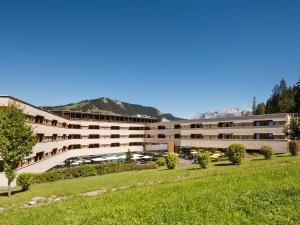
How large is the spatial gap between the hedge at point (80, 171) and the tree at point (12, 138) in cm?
659

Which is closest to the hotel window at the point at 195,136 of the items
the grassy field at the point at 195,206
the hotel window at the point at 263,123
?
the hotel window at the point at 263,123

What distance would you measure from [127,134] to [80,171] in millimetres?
51597

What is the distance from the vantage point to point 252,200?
41.1ft

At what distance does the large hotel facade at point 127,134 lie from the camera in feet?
161

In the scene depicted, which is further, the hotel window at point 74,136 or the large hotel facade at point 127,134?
the hotel window at point 74,136

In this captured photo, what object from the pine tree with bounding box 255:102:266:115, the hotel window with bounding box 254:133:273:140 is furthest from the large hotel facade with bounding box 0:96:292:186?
the pine tree with bounding box 255:102:266:115

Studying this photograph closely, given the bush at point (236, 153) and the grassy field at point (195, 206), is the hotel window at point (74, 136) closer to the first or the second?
the bush at point (236, 153)

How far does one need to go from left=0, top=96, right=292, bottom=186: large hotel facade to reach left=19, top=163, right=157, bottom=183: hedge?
328cm

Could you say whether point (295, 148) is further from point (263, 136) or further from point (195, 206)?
point (195, 206)

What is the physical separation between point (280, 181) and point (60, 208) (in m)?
12.0

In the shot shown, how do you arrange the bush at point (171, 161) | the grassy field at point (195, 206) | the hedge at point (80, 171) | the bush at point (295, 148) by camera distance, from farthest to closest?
the bush at point (295, 148) → the bush at point (171, 161) → the hedge at point (80, 171) → the grassy field at point (195, 206)

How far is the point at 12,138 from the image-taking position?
2716 cm

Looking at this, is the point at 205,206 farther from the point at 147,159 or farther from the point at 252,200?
the point at 147,159

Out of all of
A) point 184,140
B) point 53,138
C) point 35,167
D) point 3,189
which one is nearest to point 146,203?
point 3,189
